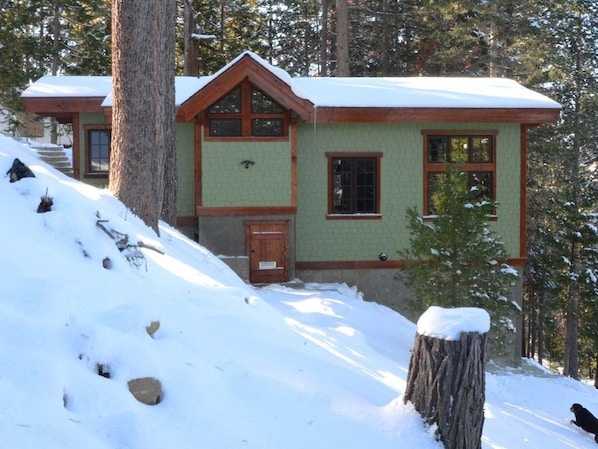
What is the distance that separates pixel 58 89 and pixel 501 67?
14151 mm

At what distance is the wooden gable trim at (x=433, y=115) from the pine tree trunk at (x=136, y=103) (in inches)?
227

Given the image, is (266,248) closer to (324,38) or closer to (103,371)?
(103,371)

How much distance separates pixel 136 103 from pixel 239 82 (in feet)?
18.0

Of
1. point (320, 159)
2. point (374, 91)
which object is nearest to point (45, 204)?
point (320, 159)

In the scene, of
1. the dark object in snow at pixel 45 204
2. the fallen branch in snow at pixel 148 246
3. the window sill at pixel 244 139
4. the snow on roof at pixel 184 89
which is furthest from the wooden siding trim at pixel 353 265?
the dark object in snow at pixel 45 204

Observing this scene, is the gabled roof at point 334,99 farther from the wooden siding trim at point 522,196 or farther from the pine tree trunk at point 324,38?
the pine tree trunk at point 324,38

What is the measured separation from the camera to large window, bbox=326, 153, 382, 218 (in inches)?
532

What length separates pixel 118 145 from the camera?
7.46 meters

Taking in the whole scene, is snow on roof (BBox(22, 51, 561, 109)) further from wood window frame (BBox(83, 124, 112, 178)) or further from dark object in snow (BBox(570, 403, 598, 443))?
dark object in snow (BBox(570, 403, 598, 443))

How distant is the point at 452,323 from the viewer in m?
4.04

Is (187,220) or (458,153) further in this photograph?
(458,153)

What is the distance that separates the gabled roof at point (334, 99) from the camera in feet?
40.8

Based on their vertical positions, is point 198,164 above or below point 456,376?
above

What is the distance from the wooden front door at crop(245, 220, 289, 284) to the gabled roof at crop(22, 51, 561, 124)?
2337 mm
